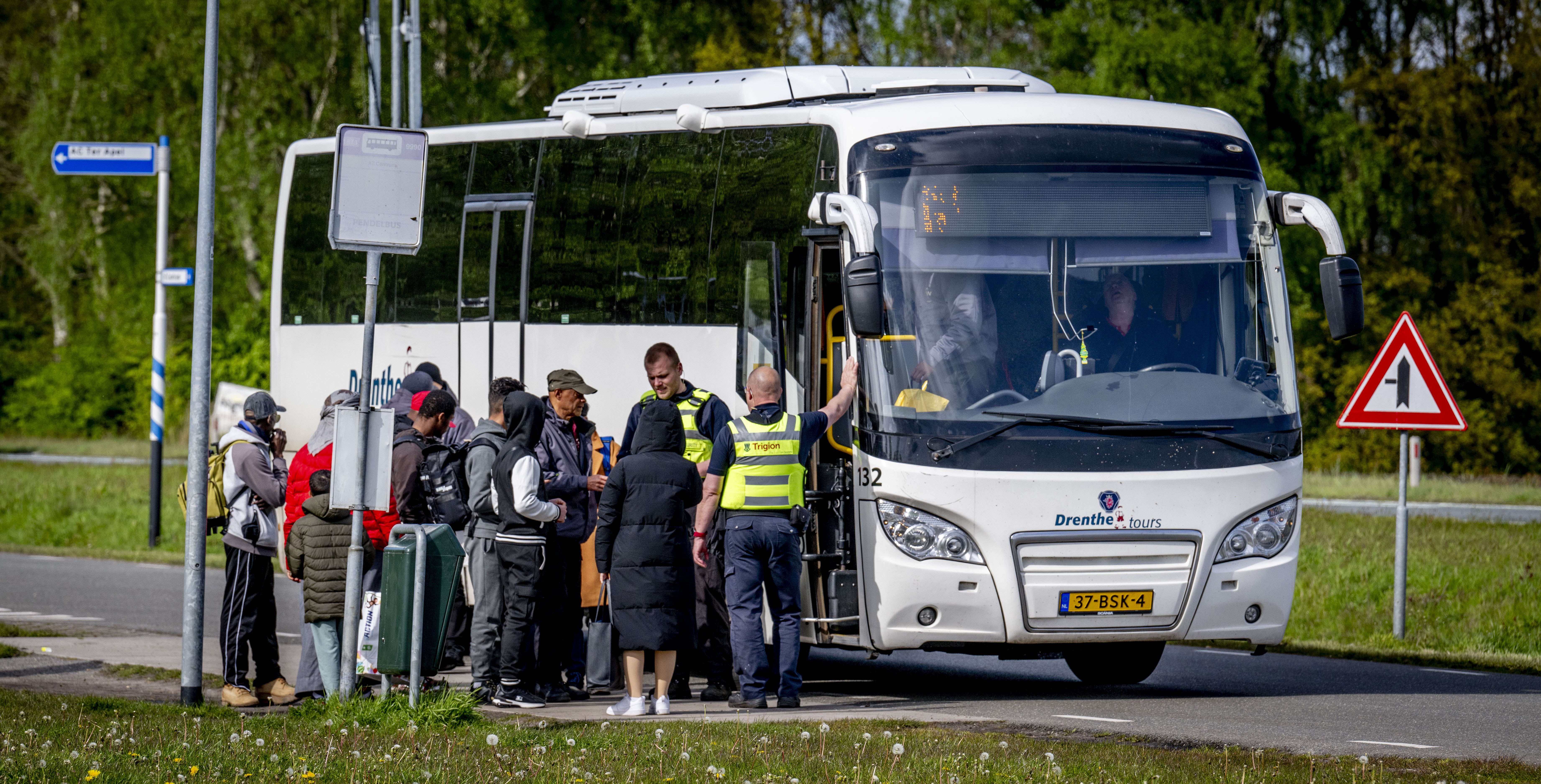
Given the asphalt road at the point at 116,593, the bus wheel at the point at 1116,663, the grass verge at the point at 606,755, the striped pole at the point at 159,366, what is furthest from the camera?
the striped pole at the point at 159,366

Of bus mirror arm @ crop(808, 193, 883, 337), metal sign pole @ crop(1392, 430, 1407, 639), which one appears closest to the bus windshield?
bus mirror arm @ crop(808, 193, 883, 337)

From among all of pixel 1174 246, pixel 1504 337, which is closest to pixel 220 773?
pixel 1174 246

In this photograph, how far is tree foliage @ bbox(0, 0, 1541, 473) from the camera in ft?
118

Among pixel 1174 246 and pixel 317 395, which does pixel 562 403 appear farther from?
pixel 317 395

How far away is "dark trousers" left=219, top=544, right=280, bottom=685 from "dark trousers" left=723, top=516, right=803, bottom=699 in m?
2.72

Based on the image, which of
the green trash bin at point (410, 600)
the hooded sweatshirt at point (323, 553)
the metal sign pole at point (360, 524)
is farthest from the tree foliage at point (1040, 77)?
the green trash bin at point (410, 600)

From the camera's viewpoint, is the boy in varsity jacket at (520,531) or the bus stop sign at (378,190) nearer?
the bus stop sign at (378,190)

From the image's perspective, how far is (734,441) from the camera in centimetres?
1041

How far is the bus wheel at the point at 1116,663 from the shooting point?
39.8ft

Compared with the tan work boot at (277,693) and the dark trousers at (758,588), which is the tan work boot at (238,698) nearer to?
the tan work boot at (277,693)

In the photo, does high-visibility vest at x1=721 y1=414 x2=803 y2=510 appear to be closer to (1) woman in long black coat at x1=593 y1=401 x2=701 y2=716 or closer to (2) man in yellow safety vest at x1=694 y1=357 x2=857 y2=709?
(2) man in yellow safety vest at x1=694 y1=357 x2=857 y2=709

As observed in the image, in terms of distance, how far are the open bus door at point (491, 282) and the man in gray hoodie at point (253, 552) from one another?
3.15 metres

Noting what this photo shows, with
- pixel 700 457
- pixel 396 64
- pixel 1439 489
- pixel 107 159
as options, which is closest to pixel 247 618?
pixel 700 457

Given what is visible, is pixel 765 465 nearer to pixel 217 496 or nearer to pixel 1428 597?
pixel 217 496
